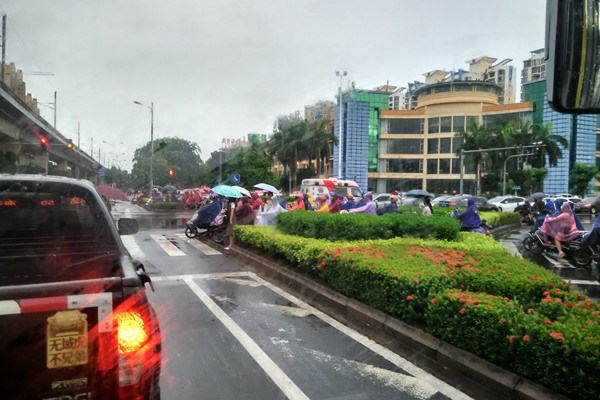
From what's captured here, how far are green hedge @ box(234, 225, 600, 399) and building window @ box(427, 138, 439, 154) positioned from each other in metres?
63.1

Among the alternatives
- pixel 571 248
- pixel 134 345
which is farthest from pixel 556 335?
pixel 571 248

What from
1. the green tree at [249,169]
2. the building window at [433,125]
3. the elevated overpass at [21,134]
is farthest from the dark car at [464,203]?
the building window at [433,125]

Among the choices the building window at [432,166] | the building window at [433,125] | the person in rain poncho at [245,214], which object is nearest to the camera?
the person in rain poncho at [245,214]

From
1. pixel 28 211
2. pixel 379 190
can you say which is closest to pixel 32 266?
pixel 28 211

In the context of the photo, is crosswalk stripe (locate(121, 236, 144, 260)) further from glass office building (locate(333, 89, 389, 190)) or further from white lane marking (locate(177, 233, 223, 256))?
glass office building (locate(333, 89, 389, 190))

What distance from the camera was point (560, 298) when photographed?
461 cm

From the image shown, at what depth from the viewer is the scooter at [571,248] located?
33.5ft

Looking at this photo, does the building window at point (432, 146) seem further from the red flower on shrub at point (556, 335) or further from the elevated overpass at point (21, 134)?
the red flower on shrub at point (556, 335)

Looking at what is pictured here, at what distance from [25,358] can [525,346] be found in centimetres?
357

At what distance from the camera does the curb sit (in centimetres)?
378

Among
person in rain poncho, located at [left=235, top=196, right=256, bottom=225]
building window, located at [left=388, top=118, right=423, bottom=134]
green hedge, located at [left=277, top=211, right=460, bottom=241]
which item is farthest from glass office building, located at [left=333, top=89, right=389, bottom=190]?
green hedge, located at [left=277, top=211, right=460, bottom=241]

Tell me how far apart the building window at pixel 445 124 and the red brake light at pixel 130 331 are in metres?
69.8

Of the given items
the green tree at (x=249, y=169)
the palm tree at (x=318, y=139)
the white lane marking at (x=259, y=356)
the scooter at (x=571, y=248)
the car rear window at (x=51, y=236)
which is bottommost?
the white lane marking at (x=259, y=356)

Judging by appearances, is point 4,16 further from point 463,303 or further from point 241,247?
point 463,303
